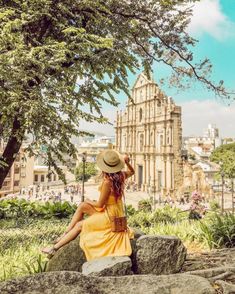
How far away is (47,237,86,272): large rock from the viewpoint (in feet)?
9.26

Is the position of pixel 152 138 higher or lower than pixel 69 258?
higher

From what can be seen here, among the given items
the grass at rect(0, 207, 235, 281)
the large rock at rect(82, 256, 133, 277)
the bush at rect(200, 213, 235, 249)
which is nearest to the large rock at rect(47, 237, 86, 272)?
the grass at rect(0, 207, 235, 281)

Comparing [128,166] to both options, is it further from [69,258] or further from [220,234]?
[220,234]

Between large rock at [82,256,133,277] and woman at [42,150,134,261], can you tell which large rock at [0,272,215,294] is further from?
woman at [42,150,134,261]

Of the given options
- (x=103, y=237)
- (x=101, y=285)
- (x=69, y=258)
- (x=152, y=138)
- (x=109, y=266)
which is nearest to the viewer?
(x=101, y=285)

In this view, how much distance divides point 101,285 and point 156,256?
125 centimetres

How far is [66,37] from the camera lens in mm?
5227

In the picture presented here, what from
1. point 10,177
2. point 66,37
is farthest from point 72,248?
point 10,177

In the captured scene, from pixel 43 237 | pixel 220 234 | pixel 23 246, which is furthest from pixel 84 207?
pixel 43 237

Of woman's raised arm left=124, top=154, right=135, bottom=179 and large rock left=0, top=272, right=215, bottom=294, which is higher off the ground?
woman's raised arm left=124, top=154, right=135, bottom=179

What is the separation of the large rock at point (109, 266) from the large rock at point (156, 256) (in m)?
0.28

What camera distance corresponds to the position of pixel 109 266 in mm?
2344

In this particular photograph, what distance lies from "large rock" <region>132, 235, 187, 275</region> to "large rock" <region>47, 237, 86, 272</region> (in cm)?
50

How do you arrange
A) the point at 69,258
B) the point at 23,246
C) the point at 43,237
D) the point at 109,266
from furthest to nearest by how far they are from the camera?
the point at 43,237 → the point at 23,246 → the point at 69,258 → the point at 109,266
